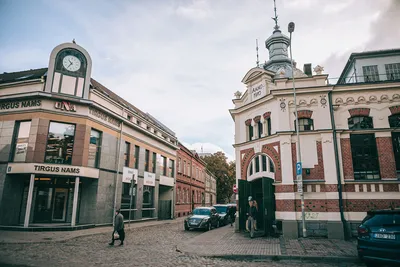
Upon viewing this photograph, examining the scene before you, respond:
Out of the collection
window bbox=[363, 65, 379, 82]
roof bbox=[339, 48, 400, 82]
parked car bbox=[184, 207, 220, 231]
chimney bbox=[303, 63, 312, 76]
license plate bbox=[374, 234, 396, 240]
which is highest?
roof bbox=[339, 48, 400, 82]

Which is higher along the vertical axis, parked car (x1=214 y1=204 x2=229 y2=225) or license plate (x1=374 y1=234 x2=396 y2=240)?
license plate (x1=374 y1=234 x2=396 y2=240)

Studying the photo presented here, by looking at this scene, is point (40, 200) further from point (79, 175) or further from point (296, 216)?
point (296, 216)

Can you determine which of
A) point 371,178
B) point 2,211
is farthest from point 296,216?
point 2,211

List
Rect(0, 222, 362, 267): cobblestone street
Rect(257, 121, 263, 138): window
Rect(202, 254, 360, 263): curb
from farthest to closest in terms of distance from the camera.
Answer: Rect(257, 121, 263, 138): window → Rect(202, 254, 360, 263): curb → Rect(0, 222, 362, 267): cobblestone street

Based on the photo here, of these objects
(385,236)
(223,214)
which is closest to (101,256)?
(385,236)

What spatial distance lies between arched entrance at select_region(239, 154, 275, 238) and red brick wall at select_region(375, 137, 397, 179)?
5.60 metres

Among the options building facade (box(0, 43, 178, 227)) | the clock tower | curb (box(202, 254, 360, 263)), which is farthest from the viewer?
the clock tower

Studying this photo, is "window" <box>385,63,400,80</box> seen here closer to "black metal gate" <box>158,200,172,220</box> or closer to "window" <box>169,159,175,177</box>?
"black metal gate" <box>158,200,172,220</box>

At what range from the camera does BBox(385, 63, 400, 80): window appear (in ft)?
54.7

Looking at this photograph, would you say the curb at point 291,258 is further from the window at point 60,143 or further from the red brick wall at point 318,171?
the window at point 60,143

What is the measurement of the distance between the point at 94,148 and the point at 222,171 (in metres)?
44.9

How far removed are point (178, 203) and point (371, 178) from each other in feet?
75.8

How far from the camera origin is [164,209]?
27.8 meters

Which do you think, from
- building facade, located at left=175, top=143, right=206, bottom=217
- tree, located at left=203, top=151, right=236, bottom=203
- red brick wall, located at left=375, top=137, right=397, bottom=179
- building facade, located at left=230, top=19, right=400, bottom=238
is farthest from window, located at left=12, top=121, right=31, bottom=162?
tree, located at left=203, top=151, right=236, bottom=203
